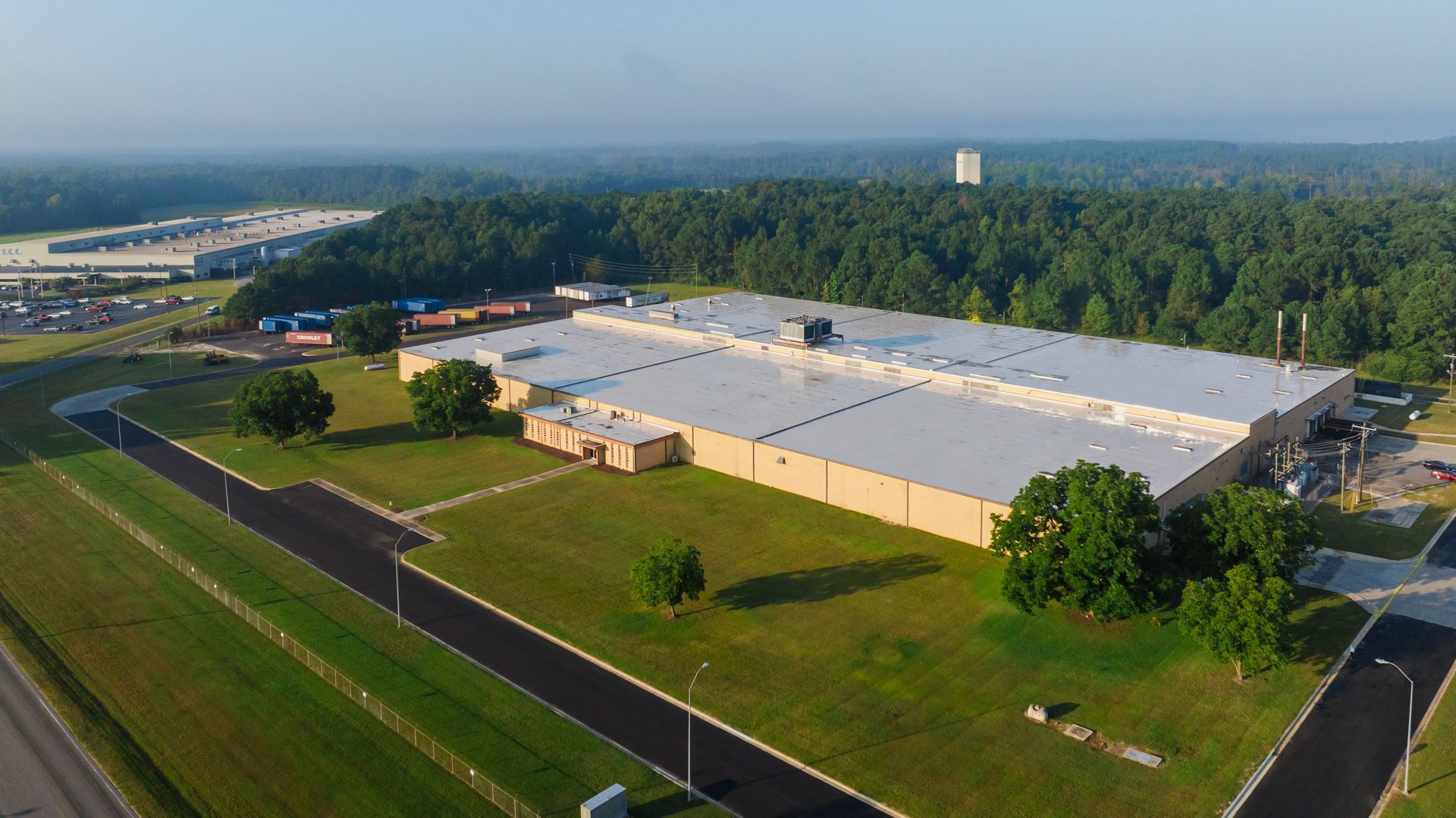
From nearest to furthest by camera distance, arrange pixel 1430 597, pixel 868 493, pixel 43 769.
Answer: pixel 43 769
pixel 1430 597
pixel 868 493

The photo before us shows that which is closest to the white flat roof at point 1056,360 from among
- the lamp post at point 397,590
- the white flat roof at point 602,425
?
the white flat roof at point 602,425

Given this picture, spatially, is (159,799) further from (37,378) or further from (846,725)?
(37,378)

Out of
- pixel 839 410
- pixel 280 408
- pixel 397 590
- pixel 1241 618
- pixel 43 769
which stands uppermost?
pixel 280 408

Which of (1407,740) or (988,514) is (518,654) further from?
(1407,740)

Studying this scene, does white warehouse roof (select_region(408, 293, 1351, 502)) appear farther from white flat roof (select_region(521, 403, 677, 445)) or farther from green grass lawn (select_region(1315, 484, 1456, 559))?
green grass lawn (select_region(1315, 484, 1456, 559))

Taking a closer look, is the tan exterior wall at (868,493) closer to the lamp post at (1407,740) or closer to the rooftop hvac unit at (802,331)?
the lamp post at (1407,740)

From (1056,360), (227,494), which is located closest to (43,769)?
(227,494)

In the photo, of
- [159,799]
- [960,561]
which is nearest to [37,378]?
[159,799]
